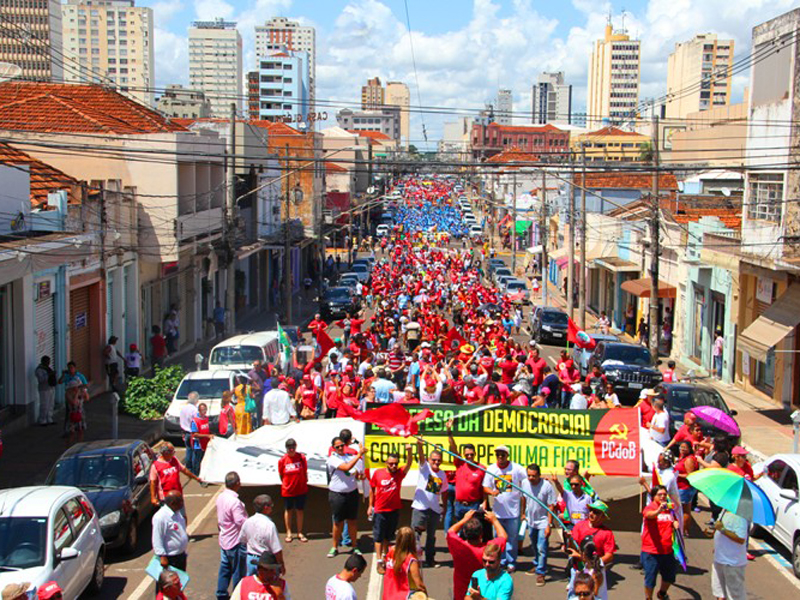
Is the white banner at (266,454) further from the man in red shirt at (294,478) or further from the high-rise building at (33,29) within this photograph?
the high-rise building at (33,29)

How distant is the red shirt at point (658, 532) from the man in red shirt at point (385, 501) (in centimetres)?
278

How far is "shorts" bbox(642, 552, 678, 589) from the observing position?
10.9 metres

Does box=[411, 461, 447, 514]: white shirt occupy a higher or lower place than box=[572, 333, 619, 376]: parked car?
higher

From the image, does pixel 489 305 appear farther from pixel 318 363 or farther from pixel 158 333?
pixel 318 363

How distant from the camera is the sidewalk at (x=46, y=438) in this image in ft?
60.1

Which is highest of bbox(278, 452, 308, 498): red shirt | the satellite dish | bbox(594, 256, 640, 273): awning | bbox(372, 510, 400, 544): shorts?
the satellite dish

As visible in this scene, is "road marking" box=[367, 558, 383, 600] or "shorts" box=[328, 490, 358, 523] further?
"shorts" box=[328, 490, 358, 523]

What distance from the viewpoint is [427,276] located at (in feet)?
161

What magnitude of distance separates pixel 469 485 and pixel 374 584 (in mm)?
1575

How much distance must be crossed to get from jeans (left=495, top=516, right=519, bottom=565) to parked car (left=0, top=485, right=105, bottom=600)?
462cm

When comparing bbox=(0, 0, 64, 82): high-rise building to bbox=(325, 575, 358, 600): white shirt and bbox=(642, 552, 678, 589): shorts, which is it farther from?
bbox=(325, 575, 358, 600): white shirt

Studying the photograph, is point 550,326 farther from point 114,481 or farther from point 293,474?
point 293,474

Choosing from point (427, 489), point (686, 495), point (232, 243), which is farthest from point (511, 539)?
point (232, 243)

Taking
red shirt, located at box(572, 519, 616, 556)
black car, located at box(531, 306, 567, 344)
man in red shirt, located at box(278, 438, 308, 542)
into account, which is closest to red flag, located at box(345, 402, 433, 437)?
man in red shirt, located at box(278, 438, 308, 542)
